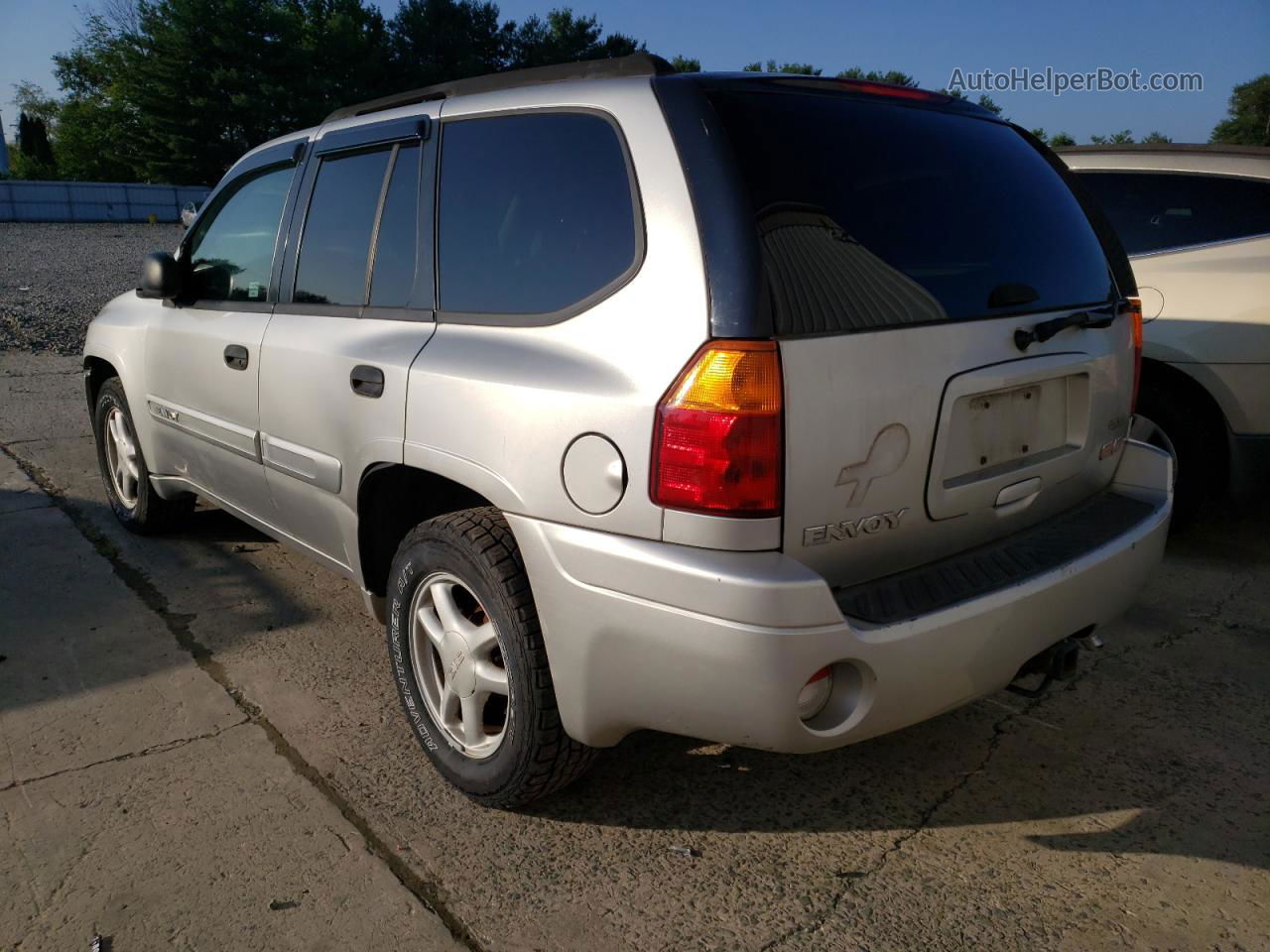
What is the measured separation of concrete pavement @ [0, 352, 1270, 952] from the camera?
7.01 ft

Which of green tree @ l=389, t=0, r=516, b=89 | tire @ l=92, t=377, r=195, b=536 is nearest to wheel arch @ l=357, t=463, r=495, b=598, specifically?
tire @ l=92, t=377, r=195, b=536

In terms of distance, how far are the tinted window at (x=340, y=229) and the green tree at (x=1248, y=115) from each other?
56467mm

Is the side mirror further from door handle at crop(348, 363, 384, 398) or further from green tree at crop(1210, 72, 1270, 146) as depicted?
green tree at crop(1210, 72, 1270, 146)

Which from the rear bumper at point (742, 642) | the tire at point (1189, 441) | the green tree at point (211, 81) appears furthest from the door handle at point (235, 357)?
the green tree at point (211, 81)

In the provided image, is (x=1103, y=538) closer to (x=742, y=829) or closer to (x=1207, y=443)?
(x=742, y=829)

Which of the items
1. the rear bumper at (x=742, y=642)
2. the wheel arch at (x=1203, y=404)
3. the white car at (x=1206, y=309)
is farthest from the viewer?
the wheel arch at (x=1203, y=404)

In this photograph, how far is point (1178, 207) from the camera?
4.65 meters

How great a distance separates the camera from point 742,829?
2.47 metres

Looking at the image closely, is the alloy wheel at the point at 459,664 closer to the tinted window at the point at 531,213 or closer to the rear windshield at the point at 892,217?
the tinted window at the point at 531,213

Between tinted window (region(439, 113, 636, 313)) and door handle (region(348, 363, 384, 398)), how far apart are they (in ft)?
0.91

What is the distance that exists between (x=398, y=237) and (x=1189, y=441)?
11.7ft

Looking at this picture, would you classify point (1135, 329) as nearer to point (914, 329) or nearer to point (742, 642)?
point (914, 329)

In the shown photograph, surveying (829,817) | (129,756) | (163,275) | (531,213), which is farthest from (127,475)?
(829,817)

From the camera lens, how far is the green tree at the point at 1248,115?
164 ft
